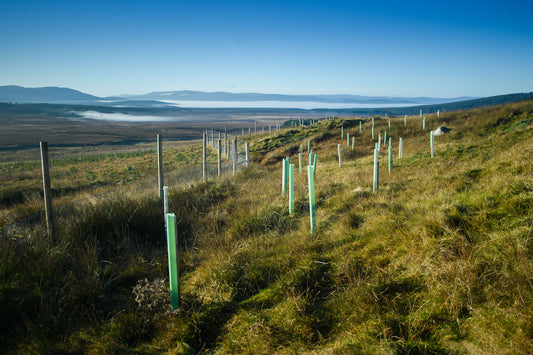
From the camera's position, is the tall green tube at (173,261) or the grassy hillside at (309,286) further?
the tall green tube at (173,261)

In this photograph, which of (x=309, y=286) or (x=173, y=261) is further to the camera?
(x=309, y=286)

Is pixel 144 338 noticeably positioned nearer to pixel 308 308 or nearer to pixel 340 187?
pixel 308 308

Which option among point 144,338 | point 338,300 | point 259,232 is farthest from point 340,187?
point 144,338

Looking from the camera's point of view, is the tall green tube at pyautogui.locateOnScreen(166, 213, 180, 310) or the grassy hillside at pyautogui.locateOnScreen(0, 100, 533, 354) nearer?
the grassy hillside at pyautogui.locateOnScreen(0, 100, 533, 354)

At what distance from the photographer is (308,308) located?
3904mm

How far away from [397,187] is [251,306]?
653 centimetres

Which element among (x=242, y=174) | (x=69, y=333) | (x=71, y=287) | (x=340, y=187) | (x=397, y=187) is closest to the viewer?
(x=69, y=333)

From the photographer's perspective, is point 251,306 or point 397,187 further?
point 397,187

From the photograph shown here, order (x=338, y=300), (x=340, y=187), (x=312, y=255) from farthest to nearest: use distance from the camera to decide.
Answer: (x=340, y=187) → (x=312, y=255) → (x=338, y=300)

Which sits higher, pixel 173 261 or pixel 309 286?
pixel 173 261

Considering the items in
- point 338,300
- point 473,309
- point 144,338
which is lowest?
point 144,338

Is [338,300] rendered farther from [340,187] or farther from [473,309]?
[340,187]

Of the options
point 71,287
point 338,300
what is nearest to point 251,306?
point 338,300

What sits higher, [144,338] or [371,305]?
[371,305]
